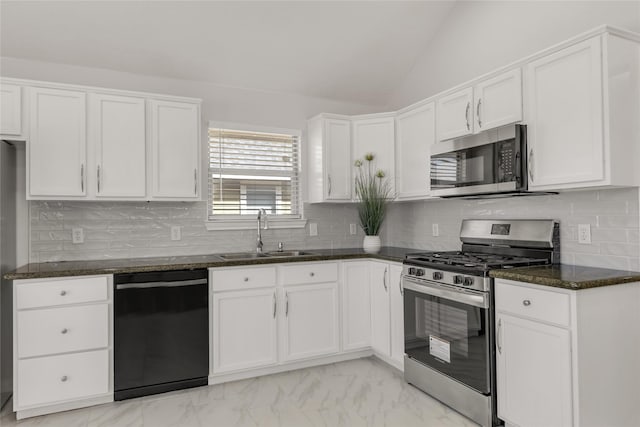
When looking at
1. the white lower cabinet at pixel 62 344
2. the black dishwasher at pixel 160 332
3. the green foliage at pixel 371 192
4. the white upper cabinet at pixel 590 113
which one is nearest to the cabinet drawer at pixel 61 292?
the white lower cabinet at pixel 62 344

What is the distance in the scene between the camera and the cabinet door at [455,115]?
9.86 feet

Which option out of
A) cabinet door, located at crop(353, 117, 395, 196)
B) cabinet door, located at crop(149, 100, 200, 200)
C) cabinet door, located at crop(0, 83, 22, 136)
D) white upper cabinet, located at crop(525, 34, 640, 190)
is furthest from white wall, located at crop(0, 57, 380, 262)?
white upper cabinet, located at crop(525, 34, 640, 190)

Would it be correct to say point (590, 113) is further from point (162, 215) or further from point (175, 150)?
point (162, 215)

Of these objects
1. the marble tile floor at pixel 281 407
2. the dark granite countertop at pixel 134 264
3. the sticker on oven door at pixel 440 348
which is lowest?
the marble tile floor at pixel 281 407

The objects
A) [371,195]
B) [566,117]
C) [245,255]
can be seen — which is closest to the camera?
[566,117]

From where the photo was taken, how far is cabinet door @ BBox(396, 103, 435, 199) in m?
3.44

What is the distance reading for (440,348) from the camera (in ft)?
9.12

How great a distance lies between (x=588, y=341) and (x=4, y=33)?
4.12 metres

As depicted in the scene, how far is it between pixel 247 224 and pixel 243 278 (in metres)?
0.80

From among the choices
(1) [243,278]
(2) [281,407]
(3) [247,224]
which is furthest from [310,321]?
(3) [247,224]

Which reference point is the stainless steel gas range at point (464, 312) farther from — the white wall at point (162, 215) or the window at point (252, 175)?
the window at point (252, 175)

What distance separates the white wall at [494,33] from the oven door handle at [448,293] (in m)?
1.74

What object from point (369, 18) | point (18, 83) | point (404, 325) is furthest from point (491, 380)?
point (18, 83)

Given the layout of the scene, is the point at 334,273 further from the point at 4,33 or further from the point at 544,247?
the point at 4,33
